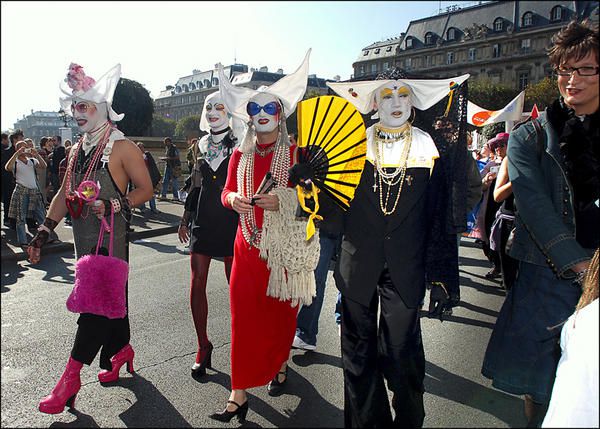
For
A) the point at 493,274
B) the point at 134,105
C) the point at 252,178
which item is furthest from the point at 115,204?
the point at 134,105

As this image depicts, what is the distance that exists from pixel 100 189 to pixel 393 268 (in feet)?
6.76

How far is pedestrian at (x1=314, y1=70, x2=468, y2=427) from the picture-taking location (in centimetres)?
257

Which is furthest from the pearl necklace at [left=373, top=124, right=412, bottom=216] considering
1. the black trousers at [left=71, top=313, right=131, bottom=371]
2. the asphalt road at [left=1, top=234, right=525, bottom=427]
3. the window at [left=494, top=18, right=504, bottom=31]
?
the window at [left=494, top=18, right=504, bottom=31]

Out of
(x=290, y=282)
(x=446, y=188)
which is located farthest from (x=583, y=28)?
(x=290, y=282)

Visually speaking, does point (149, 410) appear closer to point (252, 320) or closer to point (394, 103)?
point (252, 320)

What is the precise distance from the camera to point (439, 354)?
13.4 ft

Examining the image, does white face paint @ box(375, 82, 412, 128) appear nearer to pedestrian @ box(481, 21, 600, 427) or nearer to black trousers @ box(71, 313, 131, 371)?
pedestrian @ box(481, 21, 600, 427)

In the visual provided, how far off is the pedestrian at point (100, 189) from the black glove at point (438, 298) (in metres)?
2.09

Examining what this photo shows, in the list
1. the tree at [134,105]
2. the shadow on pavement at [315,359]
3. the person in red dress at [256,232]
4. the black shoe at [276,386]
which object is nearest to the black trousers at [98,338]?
the person in red dress at [256,232]

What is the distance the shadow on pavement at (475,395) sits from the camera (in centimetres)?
303

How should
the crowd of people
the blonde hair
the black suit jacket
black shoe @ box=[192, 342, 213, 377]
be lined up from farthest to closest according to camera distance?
black shoe @ box=[192, 342, 213, 377]
the black suit jacket
the crowd of people
the blonde hair

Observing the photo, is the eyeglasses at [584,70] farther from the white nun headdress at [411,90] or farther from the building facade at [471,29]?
the white nun headdress at [411,90]

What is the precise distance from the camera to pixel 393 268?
2535 mm

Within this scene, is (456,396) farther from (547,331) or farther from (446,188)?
(446,188)
